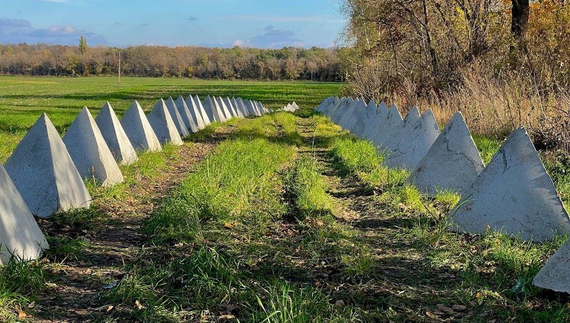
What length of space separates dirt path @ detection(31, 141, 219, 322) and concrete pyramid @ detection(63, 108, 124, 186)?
1.14 ft

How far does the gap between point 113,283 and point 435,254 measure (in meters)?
2.62

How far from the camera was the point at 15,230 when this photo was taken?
14.9ft

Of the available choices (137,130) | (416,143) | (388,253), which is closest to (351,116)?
(137,130)

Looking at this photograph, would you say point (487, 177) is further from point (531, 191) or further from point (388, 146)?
point (388, 146)

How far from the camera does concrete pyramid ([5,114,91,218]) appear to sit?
19.6ft

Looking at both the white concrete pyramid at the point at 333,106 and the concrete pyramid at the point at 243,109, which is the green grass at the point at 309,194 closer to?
the white concrete pyramid at the point at 333,106

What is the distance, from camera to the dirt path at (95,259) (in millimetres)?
3779

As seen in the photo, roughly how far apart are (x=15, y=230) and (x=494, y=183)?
4279mm

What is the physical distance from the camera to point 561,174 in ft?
26.2

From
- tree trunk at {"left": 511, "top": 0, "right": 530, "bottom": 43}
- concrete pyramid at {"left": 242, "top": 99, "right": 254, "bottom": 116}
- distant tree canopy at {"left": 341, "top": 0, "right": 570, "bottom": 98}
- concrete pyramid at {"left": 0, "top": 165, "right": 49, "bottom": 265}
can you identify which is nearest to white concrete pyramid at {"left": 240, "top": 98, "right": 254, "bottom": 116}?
concrete pyramid at {"left": 242, "top": 99, "right": 254, "bottom": 116}

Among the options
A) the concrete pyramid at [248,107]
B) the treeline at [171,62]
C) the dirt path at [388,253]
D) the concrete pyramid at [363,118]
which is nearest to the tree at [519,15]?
the concrete pyramid at [363,118]

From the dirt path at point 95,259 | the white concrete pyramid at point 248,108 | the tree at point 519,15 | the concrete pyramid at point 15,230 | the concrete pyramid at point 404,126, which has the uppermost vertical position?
the tree at point 519,15

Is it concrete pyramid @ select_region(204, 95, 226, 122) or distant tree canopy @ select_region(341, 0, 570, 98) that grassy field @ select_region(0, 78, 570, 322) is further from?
concrete pyramid @ select_region(204, 95, 226, 122)

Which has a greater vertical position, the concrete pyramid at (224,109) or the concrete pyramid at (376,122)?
the concrete pyramid at (376,122)
